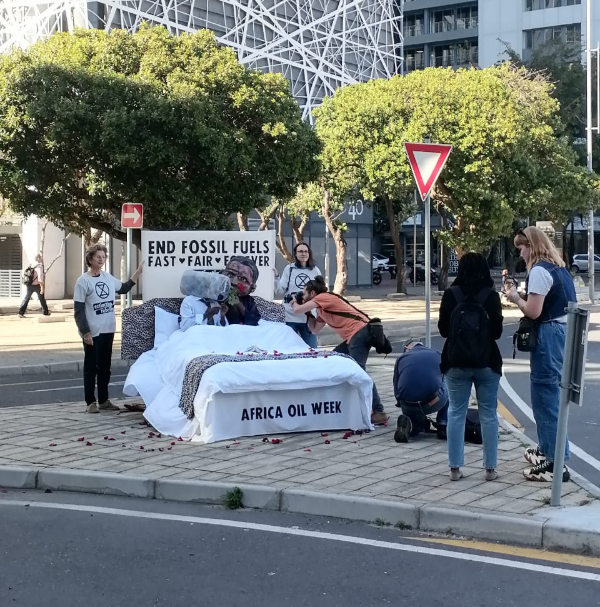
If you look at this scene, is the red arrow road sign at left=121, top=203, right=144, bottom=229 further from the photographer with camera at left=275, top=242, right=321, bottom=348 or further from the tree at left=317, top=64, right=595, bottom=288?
the tree at left=317, top=64, right=595, bottom=288

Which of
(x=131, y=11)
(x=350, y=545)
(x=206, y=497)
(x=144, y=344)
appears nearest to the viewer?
(x=350, y=545)

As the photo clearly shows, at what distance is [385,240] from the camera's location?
268 ft

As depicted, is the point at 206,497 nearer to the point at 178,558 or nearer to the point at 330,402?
the point at 178,558

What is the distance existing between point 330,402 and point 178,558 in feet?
13.1

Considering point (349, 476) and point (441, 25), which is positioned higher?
point (441, 25)

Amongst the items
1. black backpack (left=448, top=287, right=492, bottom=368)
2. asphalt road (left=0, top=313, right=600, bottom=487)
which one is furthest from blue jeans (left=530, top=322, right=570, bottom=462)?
asphalt road (left=0, top=313, right=600, bottom=487)

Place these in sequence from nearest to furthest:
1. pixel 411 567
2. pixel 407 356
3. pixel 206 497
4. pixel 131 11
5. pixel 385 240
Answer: pixel 411 567
pixel 206 497
pixel 407 356
pixel 131 11
pixel 385 240

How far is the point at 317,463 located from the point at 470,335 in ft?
5.69

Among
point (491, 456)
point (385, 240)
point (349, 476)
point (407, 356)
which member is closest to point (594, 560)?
point (491, 456)

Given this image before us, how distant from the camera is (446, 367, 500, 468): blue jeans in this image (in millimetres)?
7410

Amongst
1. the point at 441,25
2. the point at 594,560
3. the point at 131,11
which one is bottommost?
the point at 594,560

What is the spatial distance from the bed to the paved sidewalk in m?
0.16

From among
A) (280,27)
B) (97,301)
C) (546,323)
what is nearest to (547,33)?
(280,27)

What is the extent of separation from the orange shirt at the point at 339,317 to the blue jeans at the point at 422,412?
4.82 ft
